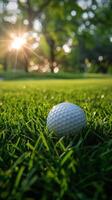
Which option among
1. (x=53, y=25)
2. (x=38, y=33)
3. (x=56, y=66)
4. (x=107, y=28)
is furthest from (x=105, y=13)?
(x=56, y=66)

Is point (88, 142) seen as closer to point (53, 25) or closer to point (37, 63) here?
point (53, 25)

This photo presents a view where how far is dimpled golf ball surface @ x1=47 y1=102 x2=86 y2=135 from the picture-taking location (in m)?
2.42

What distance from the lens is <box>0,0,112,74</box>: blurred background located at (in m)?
22.9

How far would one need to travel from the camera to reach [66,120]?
2.45 metres

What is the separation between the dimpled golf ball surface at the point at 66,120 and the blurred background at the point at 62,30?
18799mm

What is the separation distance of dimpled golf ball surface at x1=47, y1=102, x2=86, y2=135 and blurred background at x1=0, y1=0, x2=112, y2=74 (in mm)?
18799

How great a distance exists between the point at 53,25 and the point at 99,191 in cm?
2758

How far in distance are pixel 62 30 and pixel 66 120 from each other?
28132mm

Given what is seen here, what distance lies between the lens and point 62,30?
98.1 ft

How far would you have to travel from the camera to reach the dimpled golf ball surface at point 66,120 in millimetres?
2420

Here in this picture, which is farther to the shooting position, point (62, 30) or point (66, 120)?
point (62, 30)

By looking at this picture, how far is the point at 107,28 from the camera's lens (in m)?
23.2

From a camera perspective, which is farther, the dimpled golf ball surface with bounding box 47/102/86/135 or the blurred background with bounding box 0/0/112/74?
the blurred background with bounding box 0/0/112/74

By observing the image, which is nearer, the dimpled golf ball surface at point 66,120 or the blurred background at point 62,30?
the dimpled golf ball surface at point 66,120
